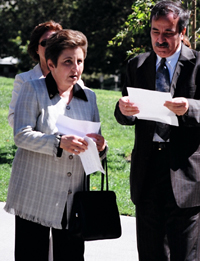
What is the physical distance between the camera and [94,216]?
2883 mm

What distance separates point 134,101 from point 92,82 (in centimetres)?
3996

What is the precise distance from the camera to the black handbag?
9.34ft

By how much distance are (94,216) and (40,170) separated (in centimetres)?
44

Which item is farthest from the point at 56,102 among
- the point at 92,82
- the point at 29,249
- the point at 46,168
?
the point at 92,82

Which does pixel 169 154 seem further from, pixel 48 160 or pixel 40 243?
pixel 40 243

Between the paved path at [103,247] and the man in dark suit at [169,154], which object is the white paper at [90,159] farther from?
the paved path at [103,247]

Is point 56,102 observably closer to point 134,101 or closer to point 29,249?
point 134,101

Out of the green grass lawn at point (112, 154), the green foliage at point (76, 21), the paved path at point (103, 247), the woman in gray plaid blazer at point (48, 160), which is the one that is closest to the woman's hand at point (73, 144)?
the woman in gray plaid blazer at point (48, 160)

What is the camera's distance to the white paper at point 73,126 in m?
2.76

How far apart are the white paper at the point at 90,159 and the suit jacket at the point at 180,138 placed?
285mm

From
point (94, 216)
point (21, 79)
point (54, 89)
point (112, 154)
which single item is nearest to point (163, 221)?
point (94, 216)

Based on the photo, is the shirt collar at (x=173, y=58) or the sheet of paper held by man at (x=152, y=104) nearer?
the sheet of paper held by man at (x=152, y=104)

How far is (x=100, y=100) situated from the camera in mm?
13695

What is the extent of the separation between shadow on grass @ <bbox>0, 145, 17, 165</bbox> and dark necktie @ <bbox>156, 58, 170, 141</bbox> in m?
5.08
